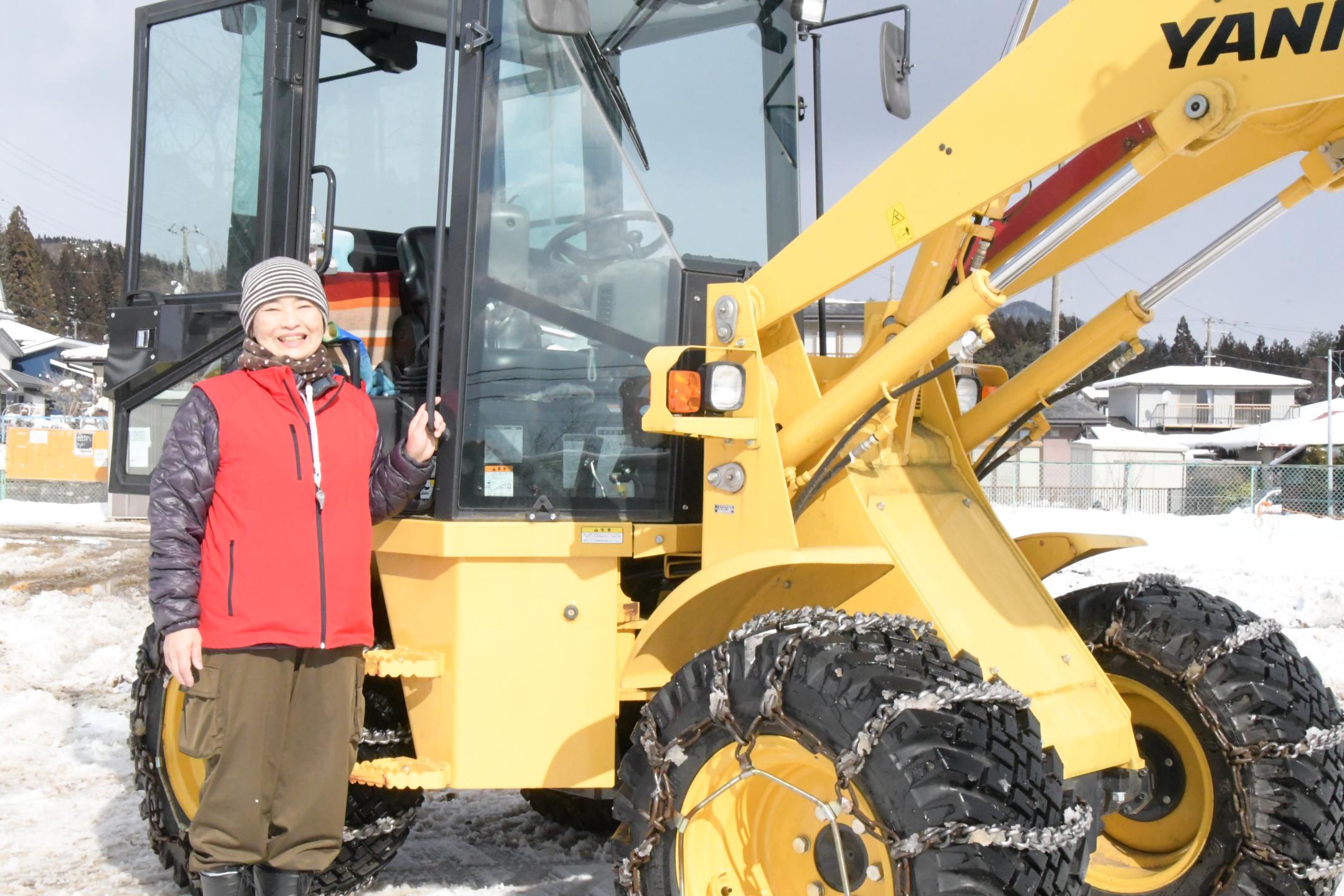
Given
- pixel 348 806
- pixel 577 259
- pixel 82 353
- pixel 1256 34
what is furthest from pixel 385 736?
pixel 82 353

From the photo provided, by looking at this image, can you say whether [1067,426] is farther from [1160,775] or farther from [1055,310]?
[1160,775]

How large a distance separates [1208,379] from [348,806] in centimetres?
6456

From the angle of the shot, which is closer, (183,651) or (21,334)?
(183,651)

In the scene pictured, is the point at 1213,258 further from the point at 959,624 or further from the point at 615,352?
the point at 615,352

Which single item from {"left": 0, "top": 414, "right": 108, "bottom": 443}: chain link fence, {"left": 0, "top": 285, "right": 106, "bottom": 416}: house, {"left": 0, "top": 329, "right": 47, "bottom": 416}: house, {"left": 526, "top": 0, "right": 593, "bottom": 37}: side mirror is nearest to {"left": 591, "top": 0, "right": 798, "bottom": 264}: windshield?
{"left": 526, "top": 0, "right": 593, "bottom": 37}: side mirror

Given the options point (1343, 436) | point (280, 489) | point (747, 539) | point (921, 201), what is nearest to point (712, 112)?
point (921, 201)

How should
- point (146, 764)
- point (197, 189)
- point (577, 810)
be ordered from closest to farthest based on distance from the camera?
point (146, 764)
point (197, 189)
point (577, 810)

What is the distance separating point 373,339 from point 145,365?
78cm

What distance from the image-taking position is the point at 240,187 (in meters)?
3.87

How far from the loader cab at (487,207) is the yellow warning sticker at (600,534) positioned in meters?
0.10

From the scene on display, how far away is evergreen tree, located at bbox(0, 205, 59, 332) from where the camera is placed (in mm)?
76000

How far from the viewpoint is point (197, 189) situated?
4.01m

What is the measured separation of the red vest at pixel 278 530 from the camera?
292 cm

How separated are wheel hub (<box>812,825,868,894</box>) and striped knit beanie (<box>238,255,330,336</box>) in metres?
1.87
